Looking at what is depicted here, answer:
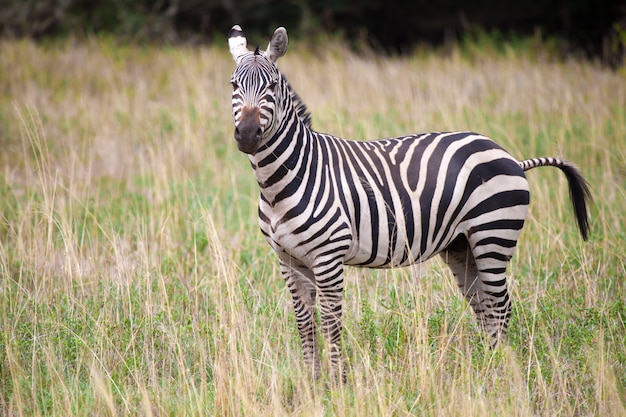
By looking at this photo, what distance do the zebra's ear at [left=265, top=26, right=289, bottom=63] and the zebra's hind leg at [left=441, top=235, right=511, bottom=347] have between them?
1.76 metres

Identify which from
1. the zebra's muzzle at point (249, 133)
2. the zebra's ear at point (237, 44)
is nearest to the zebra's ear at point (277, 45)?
the zebra's ear at point (237, 44)

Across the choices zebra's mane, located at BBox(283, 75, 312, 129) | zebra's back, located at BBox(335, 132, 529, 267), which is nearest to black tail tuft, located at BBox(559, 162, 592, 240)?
zebra's back, located at BBox(335, 132, 529, 267)

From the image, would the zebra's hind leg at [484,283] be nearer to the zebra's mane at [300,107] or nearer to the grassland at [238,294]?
the grassland at [238,294]

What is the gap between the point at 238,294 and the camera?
4895 mm

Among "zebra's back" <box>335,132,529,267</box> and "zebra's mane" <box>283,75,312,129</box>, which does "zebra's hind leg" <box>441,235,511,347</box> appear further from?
"zebra's mane" <box>283,75,312,129</box>

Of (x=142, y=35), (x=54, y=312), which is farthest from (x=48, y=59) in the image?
(x=54, y=312)

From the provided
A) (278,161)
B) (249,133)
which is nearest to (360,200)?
(278,161)

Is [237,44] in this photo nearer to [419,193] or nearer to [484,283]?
[419,193]

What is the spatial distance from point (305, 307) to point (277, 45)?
1639mm

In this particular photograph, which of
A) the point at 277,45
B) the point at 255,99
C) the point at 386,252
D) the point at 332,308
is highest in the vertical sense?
the point at 277,45

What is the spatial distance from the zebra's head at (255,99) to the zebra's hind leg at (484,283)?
65.4 inches

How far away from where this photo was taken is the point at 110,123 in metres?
9.73

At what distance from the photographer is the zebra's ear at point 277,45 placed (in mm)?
4090

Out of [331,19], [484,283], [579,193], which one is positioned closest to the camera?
[484,283]
